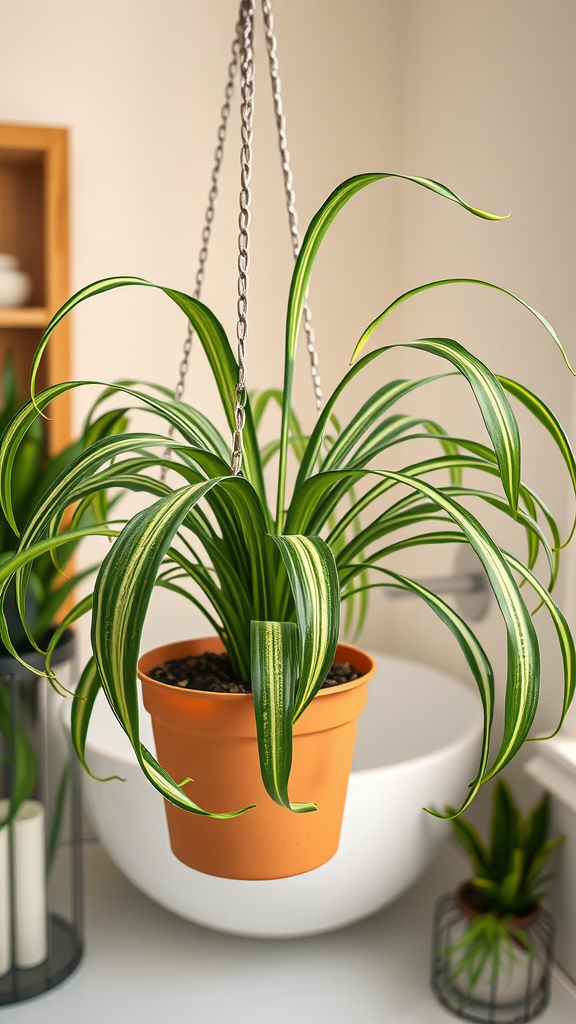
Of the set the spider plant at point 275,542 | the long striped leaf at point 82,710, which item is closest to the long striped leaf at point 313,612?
the spider plant at point 275,542

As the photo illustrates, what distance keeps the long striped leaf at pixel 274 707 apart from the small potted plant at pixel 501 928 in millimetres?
817

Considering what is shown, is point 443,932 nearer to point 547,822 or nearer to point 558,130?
point 547,822

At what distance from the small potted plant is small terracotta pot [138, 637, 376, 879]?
0.65 m

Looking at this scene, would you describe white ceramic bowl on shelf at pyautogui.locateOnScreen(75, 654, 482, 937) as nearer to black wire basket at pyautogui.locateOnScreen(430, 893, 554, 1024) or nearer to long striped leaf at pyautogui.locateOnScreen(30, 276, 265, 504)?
black wire basket at pyautogui.locateOnScreen(430, 893, 554, 1024)

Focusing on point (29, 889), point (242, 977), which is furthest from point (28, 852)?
point (242, 977)

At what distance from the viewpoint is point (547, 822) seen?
129 centimetres

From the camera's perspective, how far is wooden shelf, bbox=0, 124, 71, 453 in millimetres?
1615

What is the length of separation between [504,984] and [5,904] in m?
0.69

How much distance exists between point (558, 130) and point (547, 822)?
994mm

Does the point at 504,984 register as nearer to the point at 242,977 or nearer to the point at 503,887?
the point at 503,887

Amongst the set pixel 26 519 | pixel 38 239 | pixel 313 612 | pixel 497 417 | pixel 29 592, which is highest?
pixel 38 239

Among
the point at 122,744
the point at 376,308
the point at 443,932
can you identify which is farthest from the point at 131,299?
the point at 443,932

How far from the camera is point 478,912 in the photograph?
1.25 m

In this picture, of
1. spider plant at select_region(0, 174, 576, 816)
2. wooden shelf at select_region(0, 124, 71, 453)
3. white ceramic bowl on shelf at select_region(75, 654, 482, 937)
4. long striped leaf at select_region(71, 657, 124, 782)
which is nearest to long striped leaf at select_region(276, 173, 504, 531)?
spider plant at select_region(0, 174, 576, 816)
